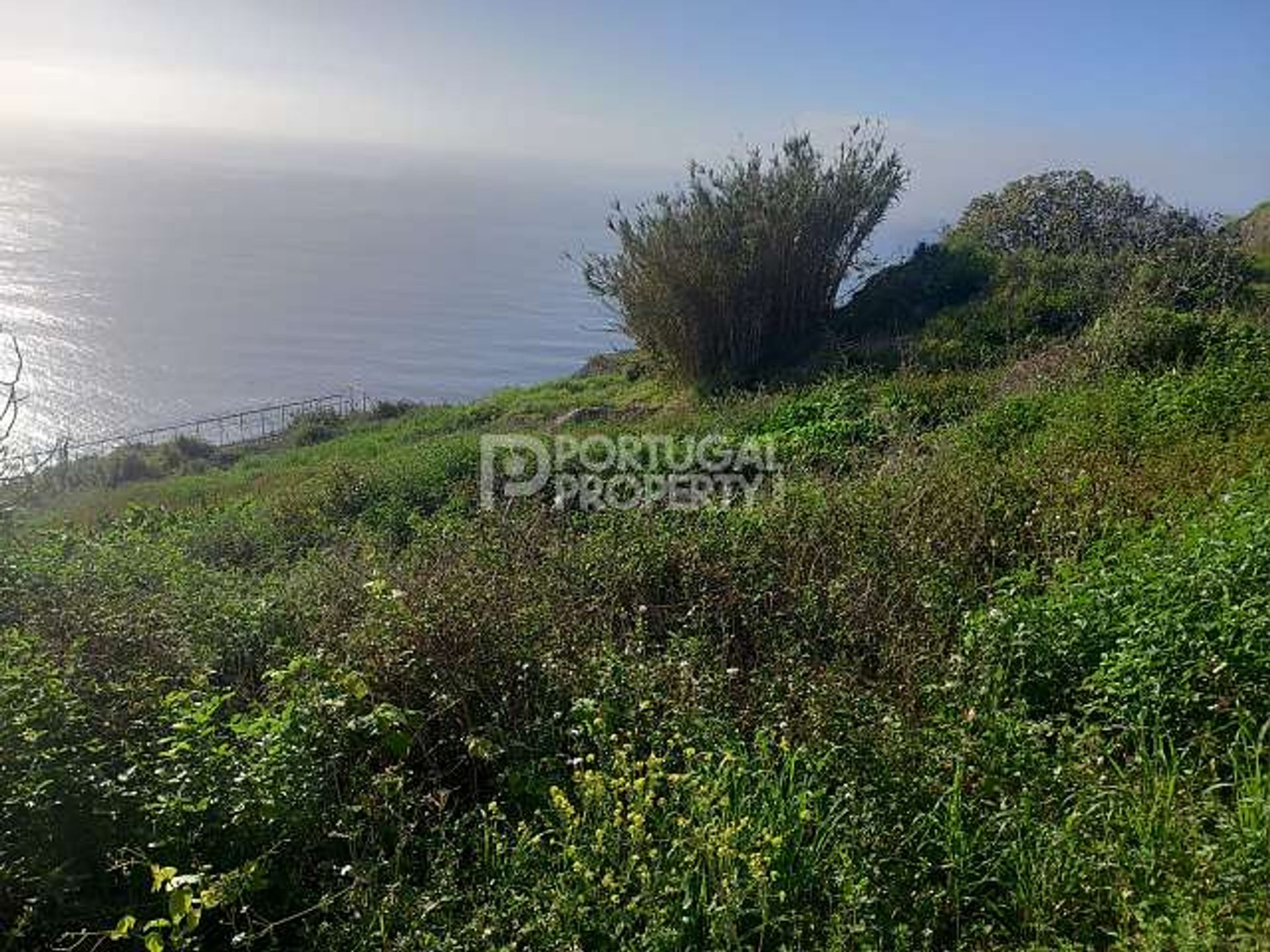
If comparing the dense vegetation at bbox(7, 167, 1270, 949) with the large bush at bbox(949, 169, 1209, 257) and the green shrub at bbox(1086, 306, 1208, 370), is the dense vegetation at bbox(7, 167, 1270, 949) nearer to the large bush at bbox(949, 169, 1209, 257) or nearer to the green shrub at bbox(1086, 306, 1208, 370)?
the green shrub at bbox(1086, 306, 1208, 370)

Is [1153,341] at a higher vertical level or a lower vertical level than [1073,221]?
lower

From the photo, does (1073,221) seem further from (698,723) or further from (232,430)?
(232,430)

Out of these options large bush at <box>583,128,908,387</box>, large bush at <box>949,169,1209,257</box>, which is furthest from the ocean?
large bush at <box>949,169,1209,257</box>

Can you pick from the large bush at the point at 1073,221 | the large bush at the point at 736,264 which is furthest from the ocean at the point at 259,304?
the large bush at the point at 1073,221

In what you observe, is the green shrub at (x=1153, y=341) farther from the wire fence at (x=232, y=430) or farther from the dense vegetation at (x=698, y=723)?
the wire fence at (x=232, y=430)

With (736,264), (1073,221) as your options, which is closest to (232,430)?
(736,264)

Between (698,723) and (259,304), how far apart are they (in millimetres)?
71877

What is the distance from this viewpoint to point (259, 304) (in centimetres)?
6806

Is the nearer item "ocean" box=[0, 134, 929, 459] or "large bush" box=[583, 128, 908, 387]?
"large bush" box=[583, 128, 908, 387]

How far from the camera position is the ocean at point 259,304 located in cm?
4781

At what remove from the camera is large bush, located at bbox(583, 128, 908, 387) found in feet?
46.7

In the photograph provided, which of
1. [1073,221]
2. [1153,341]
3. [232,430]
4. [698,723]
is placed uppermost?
[1073,221]

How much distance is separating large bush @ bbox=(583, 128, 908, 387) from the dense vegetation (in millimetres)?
8151

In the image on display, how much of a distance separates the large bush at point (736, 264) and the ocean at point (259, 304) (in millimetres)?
2198
